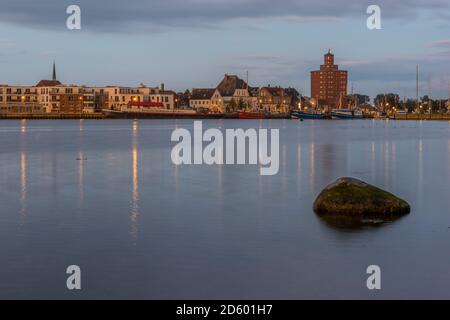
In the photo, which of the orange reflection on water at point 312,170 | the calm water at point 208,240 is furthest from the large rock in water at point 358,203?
the orange reflection on water at point 312,170

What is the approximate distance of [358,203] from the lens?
69.5 feet

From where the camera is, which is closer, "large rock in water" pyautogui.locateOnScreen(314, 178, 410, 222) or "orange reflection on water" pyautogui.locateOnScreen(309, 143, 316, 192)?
"large rock in water" pyautogui.locateOnScreen(314, 178, 410, 222)

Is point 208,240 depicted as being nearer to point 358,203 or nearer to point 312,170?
point 358,203

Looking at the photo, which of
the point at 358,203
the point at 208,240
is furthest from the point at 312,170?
the point at 208,240

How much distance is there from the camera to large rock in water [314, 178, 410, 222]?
20969 mm

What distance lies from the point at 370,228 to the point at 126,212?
8801mm

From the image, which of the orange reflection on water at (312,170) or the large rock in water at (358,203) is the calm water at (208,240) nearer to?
the orange reflection on water at (312,170)

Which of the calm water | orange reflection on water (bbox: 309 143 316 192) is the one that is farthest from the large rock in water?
orange reflection on water (bbox: 309 143 316 192)

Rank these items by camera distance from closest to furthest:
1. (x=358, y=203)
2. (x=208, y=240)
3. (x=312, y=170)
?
(x=208, y=240), (x=358, y=203), (x=312, y=170)

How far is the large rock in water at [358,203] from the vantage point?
68.8 feet

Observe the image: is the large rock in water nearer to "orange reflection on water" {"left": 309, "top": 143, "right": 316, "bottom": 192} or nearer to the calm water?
the calm water

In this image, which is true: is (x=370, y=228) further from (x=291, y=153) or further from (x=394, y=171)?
(x=291, y=153)

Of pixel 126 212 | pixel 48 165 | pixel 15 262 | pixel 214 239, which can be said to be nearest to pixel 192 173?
pixel 48 165

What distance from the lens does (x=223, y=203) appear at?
2597 centimetres
